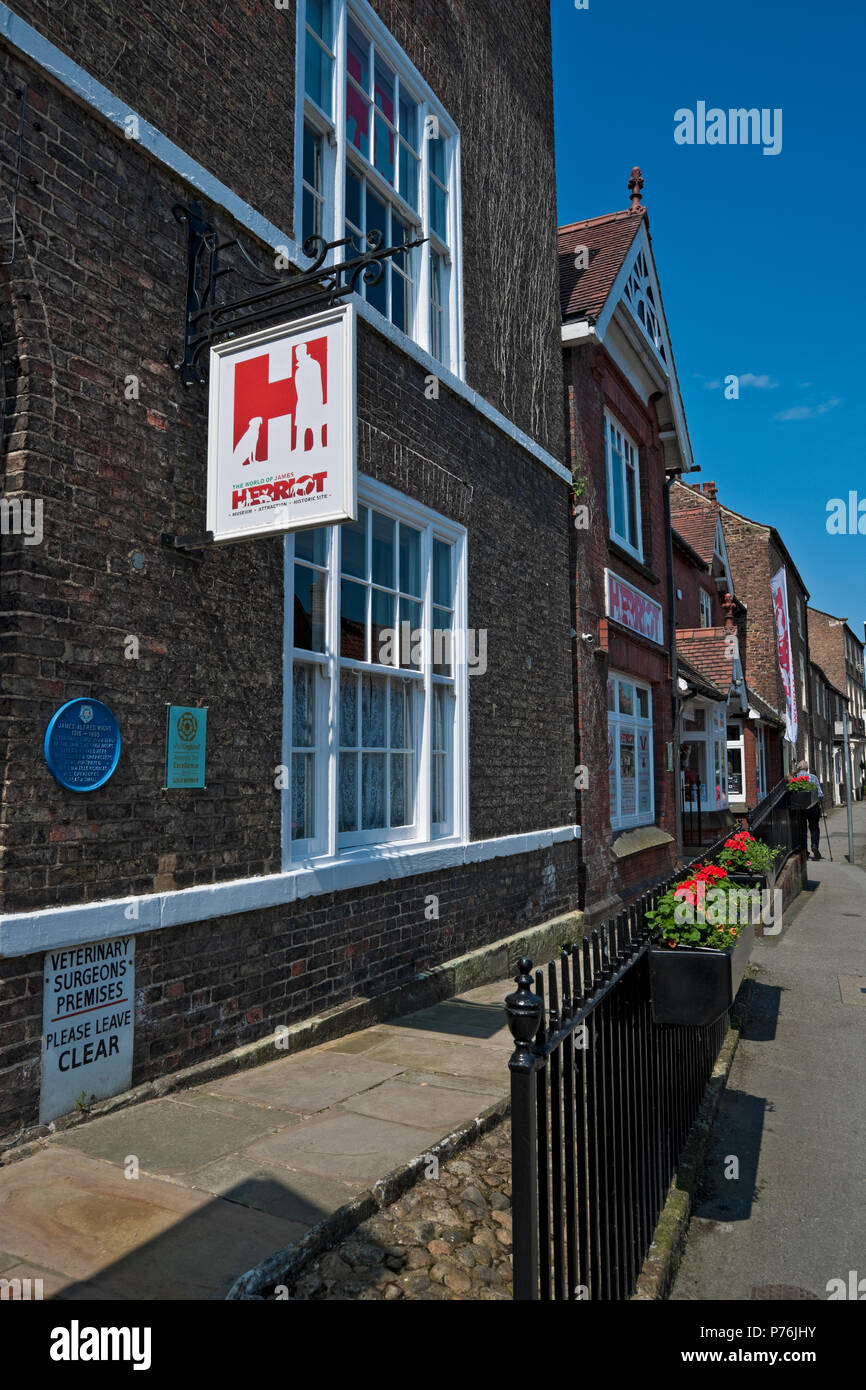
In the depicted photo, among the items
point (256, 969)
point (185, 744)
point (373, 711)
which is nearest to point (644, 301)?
point (373, 711)

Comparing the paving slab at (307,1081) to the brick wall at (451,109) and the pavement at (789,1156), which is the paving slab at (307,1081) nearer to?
the pavement at (789,1156)

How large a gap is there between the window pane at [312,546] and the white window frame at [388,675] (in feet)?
0.14

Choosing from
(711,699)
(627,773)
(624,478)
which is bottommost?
(627,773)

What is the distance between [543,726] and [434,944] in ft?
A: 10.2

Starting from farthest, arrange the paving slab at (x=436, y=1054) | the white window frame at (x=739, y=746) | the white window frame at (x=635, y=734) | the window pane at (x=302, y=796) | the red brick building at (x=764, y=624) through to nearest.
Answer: the red brick building at (x=764, y=624) → the white window frame at (x=739, y=746) → the white window frame at (x=635, y=734) → the window pane at (x=302, y=796) → the paving slab at (x=436, y=1054)

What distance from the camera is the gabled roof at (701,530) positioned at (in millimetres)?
25516

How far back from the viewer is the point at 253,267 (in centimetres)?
536

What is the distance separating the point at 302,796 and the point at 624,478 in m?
9.19

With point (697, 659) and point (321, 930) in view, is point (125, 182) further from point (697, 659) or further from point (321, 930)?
point (697, 659)

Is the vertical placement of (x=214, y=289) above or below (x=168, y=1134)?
above

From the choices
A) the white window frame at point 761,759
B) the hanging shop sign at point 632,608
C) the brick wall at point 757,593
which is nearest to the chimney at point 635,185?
the hanging shop sign at point 632,608

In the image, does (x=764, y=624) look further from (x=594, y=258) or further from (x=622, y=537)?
(x=594, y=258)

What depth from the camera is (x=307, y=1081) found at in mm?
4805
